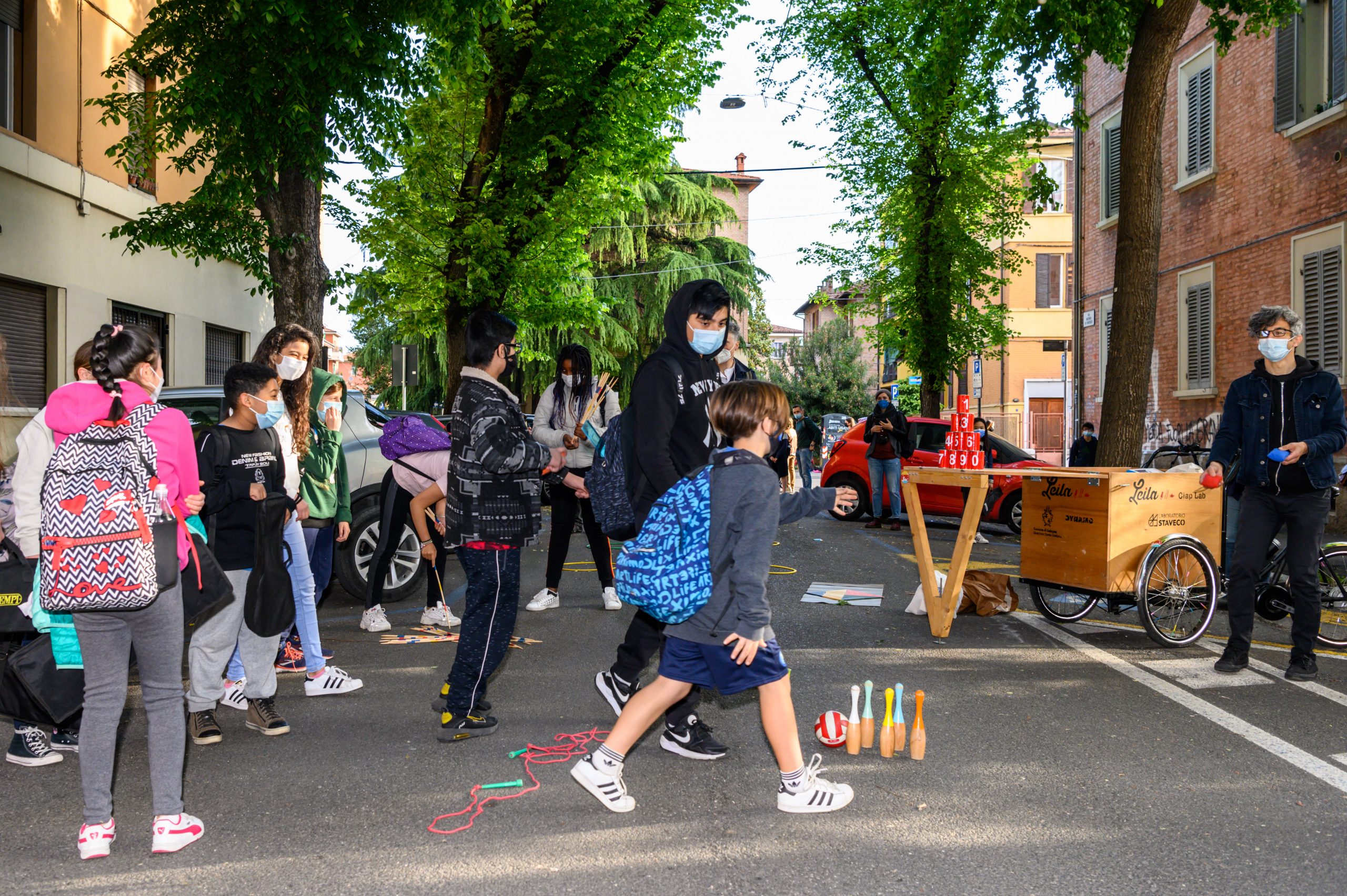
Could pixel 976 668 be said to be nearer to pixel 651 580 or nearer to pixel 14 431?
pixel 651 580

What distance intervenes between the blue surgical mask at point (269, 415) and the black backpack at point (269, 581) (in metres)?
0.31

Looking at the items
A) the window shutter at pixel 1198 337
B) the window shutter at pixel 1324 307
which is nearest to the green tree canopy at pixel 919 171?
the window shutter at pixel 1198 337

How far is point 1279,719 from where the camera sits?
5309 millimetres

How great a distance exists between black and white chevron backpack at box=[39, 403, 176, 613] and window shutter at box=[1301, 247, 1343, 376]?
1522 centimetres

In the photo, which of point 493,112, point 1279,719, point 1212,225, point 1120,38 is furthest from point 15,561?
point 1212,225

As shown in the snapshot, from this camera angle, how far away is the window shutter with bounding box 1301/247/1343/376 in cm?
1491

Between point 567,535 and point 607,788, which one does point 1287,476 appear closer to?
point 607,788

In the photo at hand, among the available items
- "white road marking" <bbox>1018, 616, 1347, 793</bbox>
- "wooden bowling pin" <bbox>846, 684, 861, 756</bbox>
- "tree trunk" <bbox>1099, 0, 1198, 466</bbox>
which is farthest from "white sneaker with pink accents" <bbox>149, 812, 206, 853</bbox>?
"tree trunk" <bbox>1099, 0, 1198, 466</bbox>

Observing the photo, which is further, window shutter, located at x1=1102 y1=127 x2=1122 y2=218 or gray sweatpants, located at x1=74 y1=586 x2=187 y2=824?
window shutter, located at x1=1102 y1=127 x2=1122 y2=218

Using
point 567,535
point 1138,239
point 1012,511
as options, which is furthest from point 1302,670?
point 1012,511

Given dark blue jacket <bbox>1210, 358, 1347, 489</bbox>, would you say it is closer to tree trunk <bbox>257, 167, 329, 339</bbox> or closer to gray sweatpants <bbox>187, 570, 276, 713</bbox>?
gray sweatpants <bbox>187, 570, 276, 713</bbox>

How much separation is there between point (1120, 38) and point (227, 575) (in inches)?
399

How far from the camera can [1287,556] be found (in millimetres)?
6258

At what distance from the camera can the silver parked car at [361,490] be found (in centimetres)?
835
